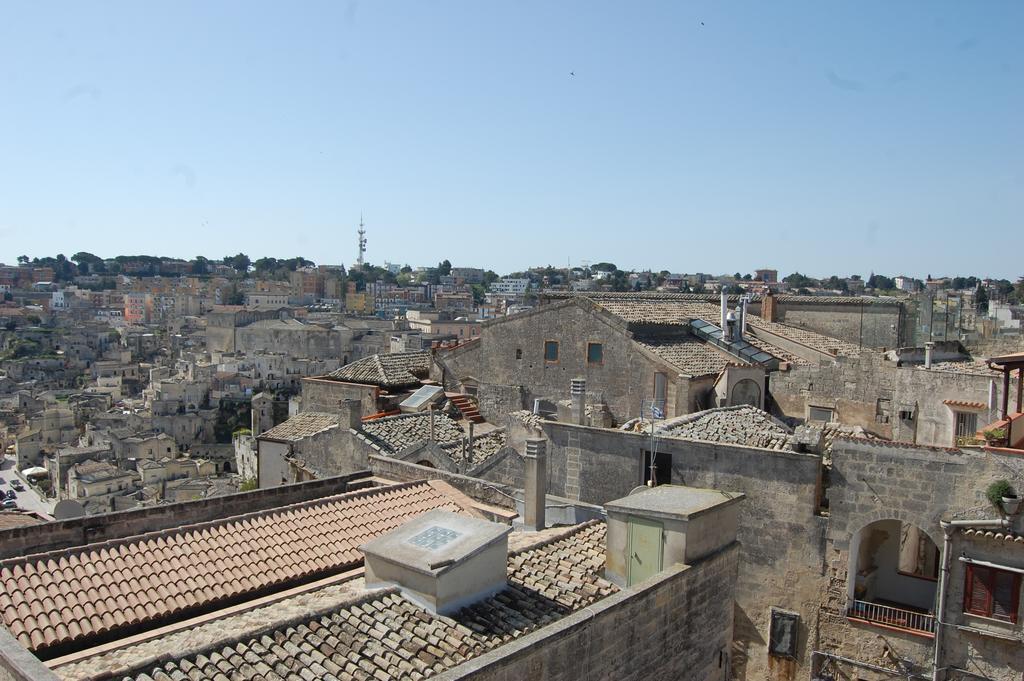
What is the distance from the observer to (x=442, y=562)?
24.2 feet

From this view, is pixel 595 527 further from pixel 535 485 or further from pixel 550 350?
pixel 550 350

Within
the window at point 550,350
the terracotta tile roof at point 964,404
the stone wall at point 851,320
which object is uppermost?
the stone wall at point 851,320

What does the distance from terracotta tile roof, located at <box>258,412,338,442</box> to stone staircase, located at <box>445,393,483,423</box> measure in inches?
121

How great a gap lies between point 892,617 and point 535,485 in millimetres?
5516

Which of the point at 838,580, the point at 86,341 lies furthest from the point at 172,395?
the point at 838,580

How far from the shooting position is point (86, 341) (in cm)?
12688

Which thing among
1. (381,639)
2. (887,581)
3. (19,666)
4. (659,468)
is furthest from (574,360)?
(19,666)

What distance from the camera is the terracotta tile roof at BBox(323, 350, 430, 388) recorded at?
77.8 feet

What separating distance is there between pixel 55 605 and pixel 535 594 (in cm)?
475

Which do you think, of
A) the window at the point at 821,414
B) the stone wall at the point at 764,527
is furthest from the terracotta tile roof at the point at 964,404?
the stone wall at the point at 764,527

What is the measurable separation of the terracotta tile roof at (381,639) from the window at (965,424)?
36.6 ft

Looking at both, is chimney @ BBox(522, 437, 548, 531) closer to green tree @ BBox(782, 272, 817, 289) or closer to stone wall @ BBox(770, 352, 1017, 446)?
stone wall @ BBox(770, 352, 1017, 446)

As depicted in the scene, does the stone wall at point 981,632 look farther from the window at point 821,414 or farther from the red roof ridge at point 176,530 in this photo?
the window at point 821,414

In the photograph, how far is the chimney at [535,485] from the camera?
38.7 feet
